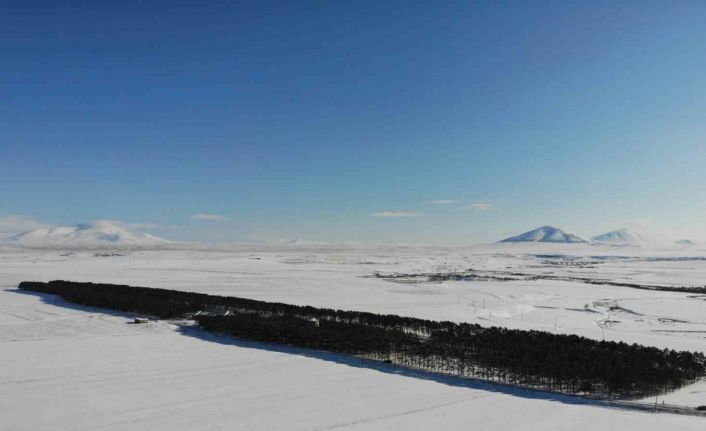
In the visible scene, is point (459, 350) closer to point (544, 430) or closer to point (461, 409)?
point (461, 409)

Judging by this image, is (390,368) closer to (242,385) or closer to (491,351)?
(491,351)

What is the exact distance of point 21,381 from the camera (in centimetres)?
1384

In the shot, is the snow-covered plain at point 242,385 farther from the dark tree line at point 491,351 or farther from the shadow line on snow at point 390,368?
the dark tree line at point 491,351

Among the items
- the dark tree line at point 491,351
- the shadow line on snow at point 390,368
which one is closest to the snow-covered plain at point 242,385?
the shadow line on snow at point 390,368

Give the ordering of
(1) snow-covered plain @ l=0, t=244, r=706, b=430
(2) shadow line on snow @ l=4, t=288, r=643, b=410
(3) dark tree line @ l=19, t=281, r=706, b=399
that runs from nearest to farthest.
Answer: (1) snow-covered plain @ l=0, t=244, r=706, b=430, (2) shadow line on snow @ l=4, t=288, r=643, b=410, (3) dark tree line @ l=19, t=281, r=706, b=399

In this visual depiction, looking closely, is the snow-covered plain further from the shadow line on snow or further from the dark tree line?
the dark tree line

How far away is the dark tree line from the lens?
1423 centimetres

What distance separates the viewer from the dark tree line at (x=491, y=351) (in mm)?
14227

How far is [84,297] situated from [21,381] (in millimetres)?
17281

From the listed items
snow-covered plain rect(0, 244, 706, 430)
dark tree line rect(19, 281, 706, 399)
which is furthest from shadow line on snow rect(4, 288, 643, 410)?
dark tree line rect(19, 281, 706, 399)

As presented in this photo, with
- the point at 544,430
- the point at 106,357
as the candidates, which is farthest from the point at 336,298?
the point at 544,430

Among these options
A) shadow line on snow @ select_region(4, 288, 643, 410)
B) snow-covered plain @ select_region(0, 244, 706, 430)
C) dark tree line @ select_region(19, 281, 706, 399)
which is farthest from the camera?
dark tree line @ select_region(19, 281, 706, 399)

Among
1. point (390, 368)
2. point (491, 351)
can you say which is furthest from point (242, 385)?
point (491, 351)

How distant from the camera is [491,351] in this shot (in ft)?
57.0
